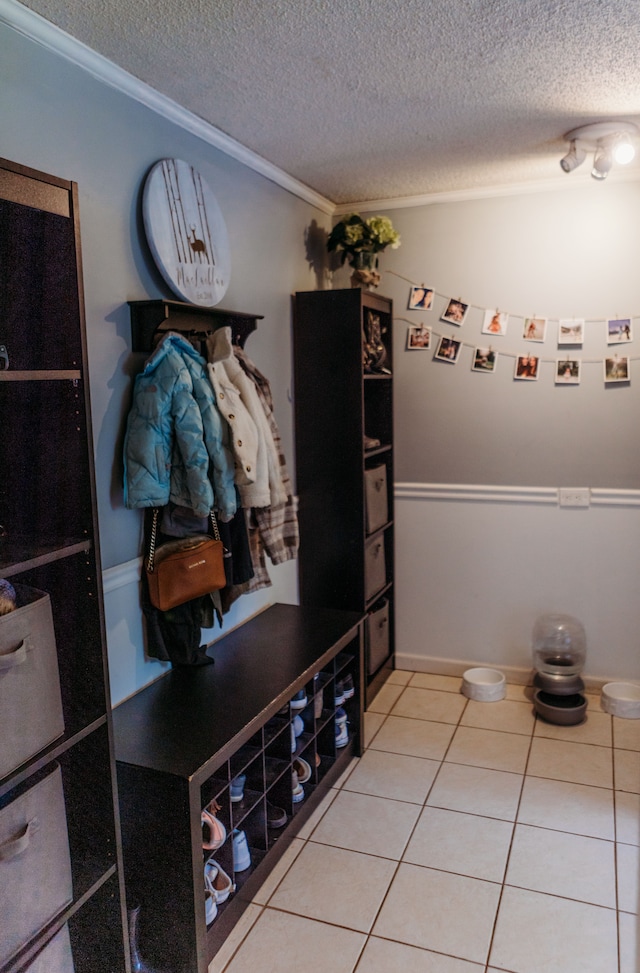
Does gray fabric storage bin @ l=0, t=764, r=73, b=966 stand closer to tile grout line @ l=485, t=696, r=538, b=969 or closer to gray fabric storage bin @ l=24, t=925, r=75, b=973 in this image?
gray fabric storage bin @ l=24, t=925, r=75, b=973

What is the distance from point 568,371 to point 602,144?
100 cm

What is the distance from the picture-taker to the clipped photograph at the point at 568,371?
342 centimetres

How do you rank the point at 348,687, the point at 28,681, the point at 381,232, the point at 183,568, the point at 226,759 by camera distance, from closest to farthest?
the point at 28,681
the point at 226,759
the point at 183,568
the point at 348,687
the point at 381,232

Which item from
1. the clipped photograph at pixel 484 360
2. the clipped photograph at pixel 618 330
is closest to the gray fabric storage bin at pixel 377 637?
the clipped photograph at pixel 484 360

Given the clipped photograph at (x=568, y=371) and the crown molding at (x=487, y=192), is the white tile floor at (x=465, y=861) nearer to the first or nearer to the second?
the clipped photograph at (x=568, y=371)

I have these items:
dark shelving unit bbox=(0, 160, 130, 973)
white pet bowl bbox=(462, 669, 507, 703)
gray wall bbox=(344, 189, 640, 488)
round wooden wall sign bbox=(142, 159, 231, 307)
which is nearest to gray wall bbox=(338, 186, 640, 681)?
gray wall bbox=(344, 189, 640, 488)

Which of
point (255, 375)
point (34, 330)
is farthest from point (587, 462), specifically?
point (34, 330)

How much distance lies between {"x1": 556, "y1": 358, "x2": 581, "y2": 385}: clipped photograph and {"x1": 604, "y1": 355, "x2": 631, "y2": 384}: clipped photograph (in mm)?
125

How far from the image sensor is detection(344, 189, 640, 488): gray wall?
3.33m

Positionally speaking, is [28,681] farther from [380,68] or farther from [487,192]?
[487,192]

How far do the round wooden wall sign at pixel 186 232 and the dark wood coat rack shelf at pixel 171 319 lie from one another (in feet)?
0.22

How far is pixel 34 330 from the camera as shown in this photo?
153cm

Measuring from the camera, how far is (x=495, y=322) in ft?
11.6

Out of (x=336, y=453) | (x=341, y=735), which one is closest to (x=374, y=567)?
(x=336, y=453)
